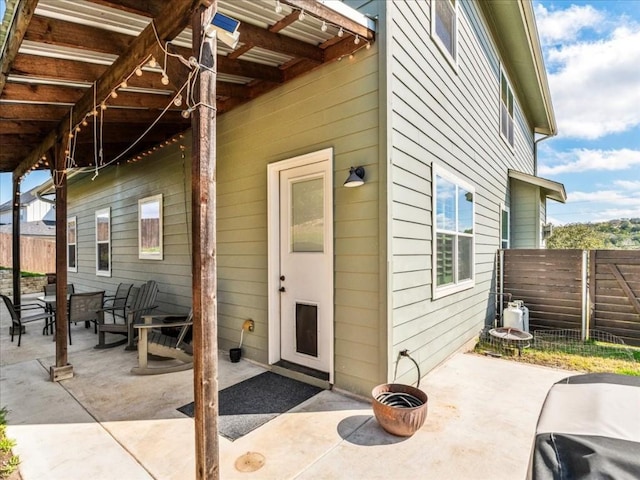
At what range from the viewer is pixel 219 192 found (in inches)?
190

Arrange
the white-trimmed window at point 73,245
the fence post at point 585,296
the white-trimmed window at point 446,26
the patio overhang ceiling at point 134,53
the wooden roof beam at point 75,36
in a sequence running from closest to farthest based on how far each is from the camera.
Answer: the patio overhang ceiling at point 134,53 < the wooden roof beam at point 75,36 < the white-trimmed window at point 446,26 < the fence post at point 585,296 < the white-trimmed window at point 73,245

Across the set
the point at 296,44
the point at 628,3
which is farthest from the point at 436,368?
the point at 628,3

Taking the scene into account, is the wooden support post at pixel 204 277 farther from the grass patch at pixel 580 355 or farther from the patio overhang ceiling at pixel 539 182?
the patio overhang ceiling at pixel 539 182

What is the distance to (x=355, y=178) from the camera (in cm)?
318

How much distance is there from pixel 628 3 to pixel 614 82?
10.8 m

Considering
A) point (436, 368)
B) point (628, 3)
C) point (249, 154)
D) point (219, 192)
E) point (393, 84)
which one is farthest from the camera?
point (628, 3)

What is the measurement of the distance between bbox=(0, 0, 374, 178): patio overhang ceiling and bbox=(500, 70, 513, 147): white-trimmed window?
5.35 meters

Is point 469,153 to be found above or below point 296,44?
below

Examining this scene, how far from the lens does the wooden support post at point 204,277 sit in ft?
6.22

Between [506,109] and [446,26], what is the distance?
12.6 feet

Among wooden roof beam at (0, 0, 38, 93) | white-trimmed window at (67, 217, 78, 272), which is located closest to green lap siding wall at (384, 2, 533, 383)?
wooden roof beam at (0, 0, 38, 93)

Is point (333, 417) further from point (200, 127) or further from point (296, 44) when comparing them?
point (296, 44)

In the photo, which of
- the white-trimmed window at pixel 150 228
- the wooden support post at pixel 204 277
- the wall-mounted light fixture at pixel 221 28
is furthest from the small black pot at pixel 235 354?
the wall-mounted light fixture at pixel 221 28

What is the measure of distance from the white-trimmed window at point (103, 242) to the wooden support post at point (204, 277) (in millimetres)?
7081
